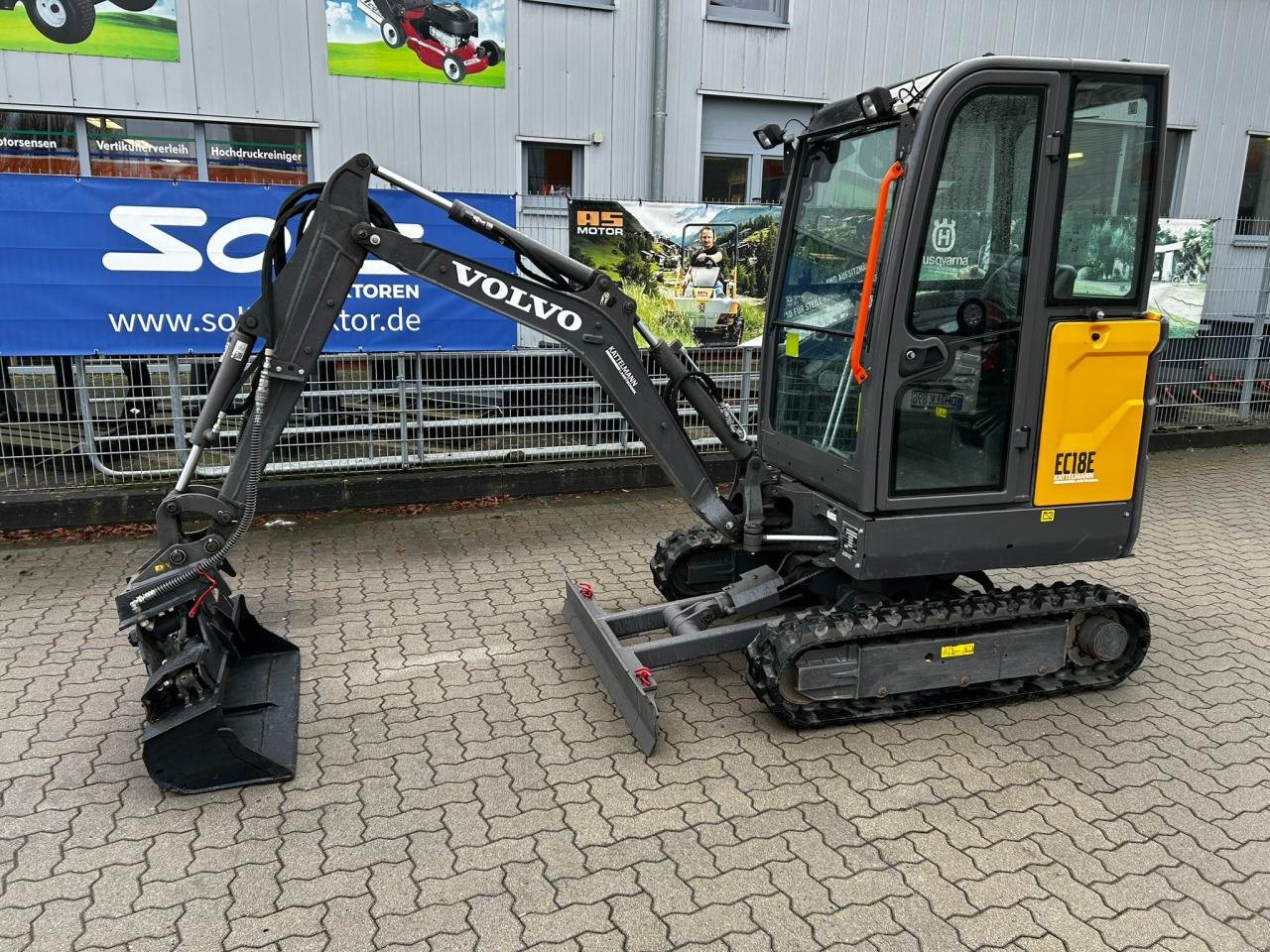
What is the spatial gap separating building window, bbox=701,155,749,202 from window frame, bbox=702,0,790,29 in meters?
1.44

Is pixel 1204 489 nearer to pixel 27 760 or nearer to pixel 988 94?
pixel 988 94

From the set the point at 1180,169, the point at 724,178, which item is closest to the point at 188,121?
the point at 724,178

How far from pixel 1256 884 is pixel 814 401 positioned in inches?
100

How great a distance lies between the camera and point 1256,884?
10.3 feet

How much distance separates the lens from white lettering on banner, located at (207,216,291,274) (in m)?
A: 6.57

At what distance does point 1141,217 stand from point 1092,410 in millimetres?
858

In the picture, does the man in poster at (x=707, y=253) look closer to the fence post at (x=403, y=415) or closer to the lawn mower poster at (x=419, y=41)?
the fence post at (x=403, y=415)

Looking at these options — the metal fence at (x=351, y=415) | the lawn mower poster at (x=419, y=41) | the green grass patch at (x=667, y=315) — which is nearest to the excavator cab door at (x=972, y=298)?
the metal fence at (x=351, y=415)

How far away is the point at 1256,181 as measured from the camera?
13.3 meters

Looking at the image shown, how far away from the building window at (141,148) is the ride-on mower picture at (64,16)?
0.71 meters

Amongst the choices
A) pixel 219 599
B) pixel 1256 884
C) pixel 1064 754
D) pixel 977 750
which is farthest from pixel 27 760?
pixel 1256 884

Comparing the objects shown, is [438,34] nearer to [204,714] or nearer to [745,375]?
[745,375]

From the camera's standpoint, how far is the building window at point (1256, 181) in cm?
1312

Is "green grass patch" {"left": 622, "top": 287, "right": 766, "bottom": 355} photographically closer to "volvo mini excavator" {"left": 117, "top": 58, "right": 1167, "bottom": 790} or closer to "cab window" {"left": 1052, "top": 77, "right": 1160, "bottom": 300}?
"volvo mini excavator" {"left": 117, "top": 58, "right": 1167, "bottom": 790}
